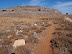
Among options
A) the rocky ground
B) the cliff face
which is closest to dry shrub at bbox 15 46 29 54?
the rocky ground

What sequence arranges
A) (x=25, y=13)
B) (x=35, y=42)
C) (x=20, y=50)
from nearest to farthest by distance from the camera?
(x=20, y=50) < (x=35, y=42) < (x=25, y=13)

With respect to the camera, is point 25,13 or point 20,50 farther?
point 25,13

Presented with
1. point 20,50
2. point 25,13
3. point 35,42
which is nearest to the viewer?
point 20,50

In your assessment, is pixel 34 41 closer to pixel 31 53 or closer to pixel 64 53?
pixel 31 53

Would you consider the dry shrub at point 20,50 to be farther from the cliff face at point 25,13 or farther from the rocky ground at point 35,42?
the cliff face at point 25,13

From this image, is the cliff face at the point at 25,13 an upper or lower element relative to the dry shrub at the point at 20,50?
upper

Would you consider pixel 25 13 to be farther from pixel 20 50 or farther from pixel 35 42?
pixel 20 50

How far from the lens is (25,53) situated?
14.9 feet

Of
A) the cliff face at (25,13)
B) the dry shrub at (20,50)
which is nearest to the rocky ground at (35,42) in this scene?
the dry shrub at (20,50)

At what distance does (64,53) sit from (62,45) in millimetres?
964

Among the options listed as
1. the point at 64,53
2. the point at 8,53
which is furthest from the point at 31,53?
the point at 64,53

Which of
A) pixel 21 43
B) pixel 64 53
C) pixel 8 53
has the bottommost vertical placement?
pixel 64 53

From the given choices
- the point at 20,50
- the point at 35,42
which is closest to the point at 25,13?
the point at 35,42

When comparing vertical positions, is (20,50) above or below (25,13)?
below
